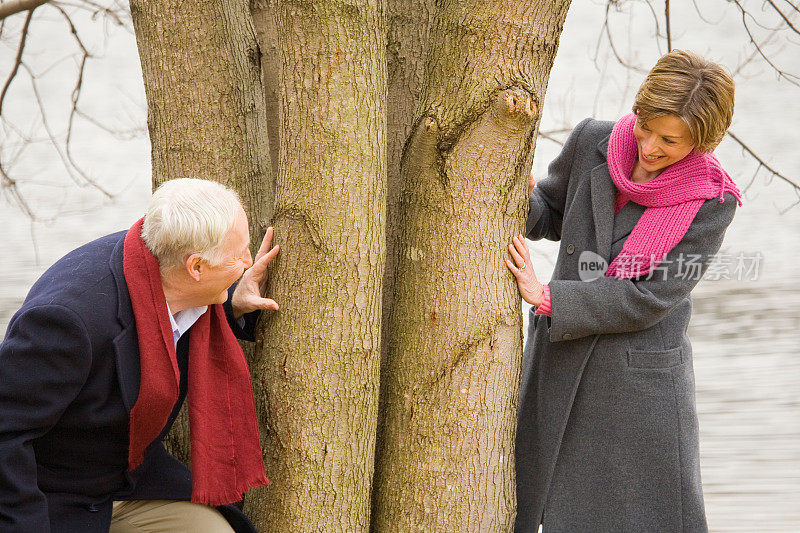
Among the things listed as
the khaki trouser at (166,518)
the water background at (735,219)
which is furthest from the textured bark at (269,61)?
the water background at (735,219)

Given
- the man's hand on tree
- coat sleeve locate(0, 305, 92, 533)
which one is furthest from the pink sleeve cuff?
coat sleeve locate(0, 305, 92, 533)

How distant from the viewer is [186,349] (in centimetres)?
220

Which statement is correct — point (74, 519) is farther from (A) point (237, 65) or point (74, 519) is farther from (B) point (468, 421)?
(A) point (237, 65)

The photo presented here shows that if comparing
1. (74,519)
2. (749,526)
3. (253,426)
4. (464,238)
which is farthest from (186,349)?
(749,526)

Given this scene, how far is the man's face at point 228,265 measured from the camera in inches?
79.3

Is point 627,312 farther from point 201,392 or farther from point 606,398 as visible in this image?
point 201,392

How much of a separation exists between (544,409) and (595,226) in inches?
23.3

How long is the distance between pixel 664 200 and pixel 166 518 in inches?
66.1

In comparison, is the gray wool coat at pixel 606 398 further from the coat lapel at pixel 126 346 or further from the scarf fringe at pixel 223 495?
the coat lapel at pixel 126 346

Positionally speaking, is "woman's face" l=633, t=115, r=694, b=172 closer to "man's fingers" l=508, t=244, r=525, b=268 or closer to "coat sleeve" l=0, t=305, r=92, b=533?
"man's fingers" l=508, t=244, r=525, b=268

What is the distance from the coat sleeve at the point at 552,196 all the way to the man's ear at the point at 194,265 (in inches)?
42.2

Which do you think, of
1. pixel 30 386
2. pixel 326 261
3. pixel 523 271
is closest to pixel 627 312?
pixel 523 271

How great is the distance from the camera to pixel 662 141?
2.30 m

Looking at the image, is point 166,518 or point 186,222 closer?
point 186,222
